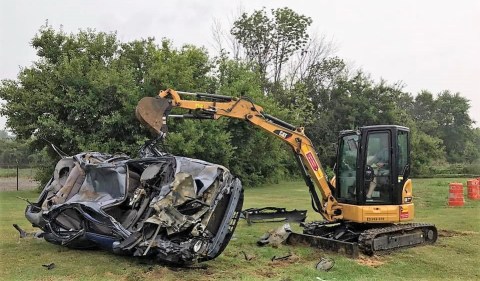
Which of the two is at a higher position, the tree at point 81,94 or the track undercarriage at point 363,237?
the tree at point 81,94

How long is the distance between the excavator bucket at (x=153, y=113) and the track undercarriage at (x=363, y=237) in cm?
355

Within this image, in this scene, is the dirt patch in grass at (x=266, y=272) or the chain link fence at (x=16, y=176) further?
the chain link fence at (x=16, y=176)

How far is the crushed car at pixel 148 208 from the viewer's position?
272 inches

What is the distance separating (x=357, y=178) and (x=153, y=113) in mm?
4197

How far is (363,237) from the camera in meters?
8.91

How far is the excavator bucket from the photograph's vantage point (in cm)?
873

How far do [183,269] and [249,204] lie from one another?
1146cm

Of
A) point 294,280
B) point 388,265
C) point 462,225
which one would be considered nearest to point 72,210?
point 294,280

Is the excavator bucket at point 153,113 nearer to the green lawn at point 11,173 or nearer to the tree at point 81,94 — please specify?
the tree at point 81,94

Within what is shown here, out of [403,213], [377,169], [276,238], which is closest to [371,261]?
[403,213]

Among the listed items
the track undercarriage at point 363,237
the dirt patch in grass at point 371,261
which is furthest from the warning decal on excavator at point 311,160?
the dirt patch in grass at point 371,261

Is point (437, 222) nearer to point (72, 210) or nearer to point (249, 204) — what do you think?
point (249, 204)

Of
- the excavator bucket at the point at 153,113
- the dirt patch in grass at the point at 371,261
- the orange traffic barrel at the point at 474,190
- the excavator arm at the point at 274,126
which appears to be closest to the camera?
the dirt patch in grass at the point at 371,261

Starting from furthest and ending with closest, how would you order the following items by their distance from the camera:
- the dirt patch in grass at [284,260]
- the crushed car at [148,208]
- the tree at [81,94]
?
the tree at [81,94]
the dirt patch in grass at [284,260]
the crushed car at [148,208]
